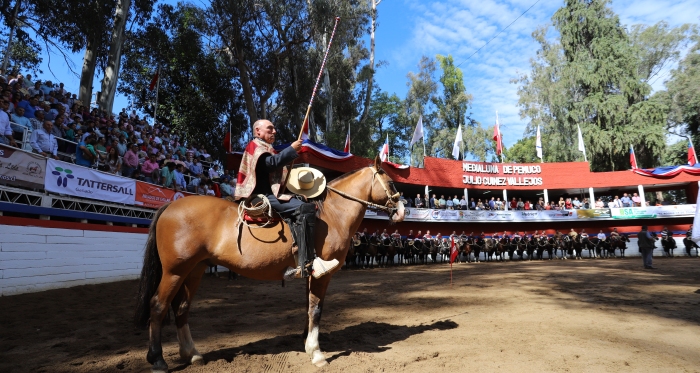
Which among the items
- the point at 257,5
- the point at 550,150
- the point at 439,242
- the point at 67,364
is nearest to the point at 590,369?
the point at 67,364

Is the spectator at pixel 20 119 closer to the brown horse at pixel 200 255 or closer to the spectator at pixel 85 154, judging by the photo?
the spectator at pixel 85 154

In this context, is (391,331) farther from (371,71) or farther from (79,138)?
(371,71)

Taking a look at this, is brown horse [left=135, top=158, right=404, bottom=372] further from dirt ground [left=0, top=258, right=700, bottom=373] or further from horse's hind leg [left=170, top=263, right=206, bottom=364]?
dirt ground [left=0, top=258, right=700, bottom=373]

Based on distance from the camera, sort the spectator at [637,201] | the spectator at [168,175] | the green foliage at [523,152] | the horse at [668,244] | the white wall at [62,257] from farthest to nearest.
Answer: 1. the green foliage at [523,152]
2. the spectator at [637,201]
3. the horse at [668,244]
4. the spectator at [168,175]
5. the white wall at [62,257]

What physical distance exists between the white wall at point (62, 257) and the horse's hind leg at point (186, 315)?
6.14m

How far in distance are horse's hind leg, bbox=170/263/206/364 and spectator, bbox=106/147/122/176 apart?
846 cm

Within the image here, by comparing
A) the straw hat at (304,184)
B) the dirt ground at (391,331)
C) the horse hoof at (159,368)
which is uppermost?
the straw hat at (304,184)

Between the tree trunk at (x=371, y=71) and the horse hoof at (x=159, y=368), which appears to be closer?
the horse hoof at (x=159, y=368)

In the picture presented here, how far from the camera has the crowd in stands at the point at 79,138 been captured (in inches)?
380

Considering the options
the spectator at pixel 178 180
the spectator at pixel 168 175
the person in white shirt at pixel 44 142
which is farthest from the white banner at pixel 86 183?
the spectator at pixel 178 180

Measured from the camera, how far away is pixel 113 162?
38.2 feet

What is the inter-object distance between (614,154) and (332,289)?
3557cm

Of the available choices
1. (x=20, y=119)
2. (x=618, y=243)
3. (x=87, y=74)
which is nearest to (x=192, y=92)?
(x=87, y=74)

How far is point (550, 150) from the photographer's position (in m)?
39.8
